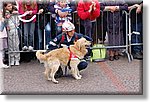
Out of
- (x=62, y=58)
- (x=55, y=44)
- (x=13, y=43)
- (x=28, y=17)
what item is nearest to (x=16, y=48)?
(x=13, y=43)

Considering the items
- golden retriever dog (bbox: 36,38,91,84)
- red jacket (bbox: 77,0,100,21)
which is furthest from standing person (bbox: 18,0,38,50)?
golden retriever dog (bbox: 36,38,91,84)

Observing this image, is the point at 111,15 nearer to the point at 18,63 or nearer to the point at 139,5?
the point at 139,5

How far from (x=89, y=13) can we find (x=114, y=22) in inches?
17.3

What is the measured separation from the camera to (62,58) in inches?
163

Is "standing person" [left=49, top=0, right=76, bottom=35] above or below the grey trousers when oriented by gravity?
above

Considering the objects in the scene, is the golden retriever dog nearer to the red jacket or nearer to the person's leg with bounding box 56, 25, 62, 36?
the person's leg with bounding box 56, 25, 62, 36

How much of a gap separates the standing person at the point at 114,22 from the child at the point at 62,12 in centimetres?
47

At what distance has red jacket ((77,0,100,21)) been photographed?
4441mm

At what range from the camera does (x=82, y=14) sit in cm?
460

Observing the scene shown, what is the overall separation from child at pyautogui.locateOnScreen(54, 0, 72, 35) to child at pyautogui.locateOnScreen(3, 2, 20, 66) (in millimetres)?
519

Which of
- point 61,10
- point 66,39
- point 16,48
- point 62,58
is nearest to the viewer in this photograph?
point 62,58

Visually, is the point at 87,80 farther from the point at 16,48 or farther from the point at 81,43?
the point at 16,48

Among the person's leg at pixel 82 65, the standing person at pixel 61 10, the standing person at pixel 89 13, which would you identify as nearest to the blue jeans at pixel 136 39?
the standing person at pixel 89 13

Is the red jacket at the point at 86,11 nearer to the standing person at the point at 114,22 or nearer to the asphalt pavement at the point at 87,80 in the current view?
the standing person at the point at 114,22
